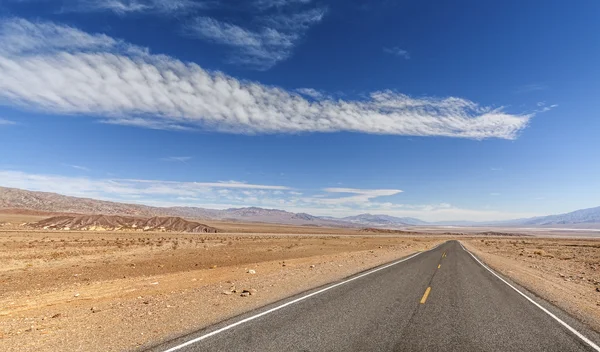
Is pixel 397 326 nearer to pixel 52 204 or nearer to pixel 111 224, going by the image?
pixel 111 224

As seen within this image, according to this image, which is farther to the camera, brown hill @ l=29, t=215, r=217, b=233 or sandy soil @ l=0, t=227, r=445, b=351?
brown hill @ l=29, t=215, r=217, b=233

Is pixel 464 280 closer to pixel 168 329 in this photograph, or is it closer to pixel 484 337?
pixel 484 337

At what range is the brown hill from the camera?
7656cm

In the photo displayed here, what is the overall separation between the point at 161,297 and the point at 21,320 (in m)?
4.02

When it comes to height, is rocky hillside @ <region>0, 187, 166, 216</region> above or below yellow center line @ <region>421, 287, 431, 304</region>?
above

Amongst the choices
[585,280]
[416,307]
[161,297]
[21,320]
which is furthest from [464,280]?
[21,320]

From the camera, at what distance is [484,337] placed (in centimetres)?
761

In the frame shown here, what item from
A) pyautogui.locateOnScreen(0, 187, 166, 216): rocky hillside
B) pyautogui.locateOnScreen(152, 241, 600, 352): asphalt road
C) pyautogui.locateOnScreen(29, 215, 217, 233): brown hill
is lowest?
pyautogui.locateOnScreen(152, 241, 600, 352): asphalt road

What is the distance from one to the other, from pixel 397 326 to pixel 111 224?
9118 centimetres

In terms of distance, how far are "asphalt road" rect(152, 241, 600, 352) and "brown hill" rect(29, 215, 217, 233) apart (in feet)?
261

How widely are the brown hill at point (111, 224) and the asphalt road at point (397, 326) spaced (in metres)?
79.5

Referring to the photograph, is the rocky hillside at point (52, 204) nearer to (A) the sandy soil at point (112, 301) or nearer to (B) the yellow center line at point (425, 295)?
(A) the sandy soil at point (112, 301)

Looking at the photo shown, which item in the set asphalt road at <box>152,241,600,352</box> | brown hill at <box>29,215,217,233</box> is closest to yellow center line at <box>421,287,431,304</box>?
asphalt road at <box>152,241,600,352</box>

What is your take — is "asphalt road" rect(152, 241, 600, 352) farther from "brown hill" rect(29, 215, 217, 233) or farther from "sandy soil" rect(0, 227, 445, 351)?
"brown hill" rect(29, 215, 217, 233)
